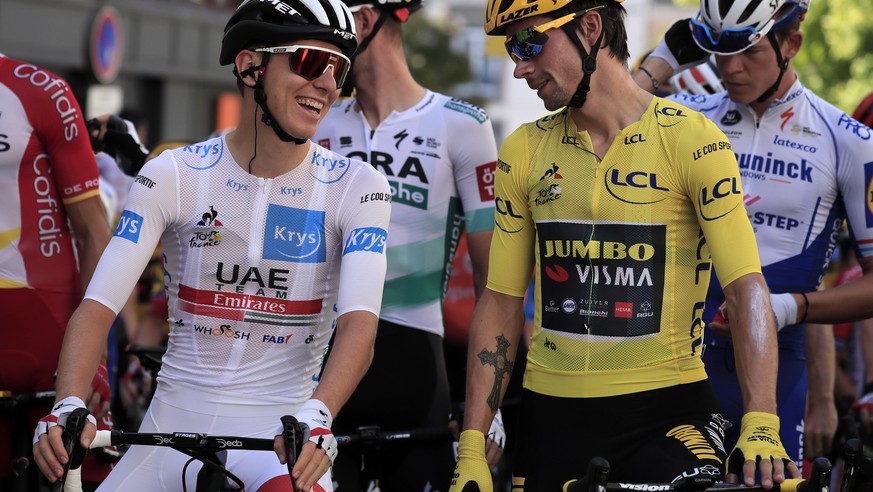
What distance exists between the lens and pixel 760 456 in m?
3.75

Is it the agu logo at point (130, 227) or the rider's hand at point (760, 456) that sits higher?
the agu logo at point (130, 227)

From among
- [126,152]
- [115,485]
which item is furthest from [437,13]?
[115,485]

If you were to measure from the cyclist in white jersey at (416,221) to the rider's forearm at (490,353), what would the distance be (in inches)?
36.3

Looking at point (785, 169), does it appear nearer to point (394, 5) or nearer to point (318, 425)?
point (394, 5)

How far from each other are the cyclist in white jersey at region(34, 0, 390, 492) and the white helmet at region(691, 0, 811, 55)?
1837 mm

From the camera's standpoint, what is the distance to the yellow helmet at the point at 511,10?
4.56 m

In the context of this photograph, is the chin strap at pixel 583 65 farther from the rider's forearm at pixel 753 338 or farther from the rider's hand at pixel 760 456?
the rider's hand at pixel 760 456

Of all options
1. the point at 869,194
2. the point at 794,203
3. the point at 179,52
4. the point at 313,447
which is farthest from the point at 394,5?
the point at 179,52

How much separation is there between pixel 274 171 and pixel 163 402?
886 mm

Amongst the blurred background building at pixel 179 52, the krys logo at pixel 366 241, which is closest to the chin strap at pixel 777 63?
the krys logo at pixel 366 241

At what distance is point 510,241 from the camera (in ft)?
15.6

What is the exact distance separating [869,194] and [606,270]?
1.66 meters

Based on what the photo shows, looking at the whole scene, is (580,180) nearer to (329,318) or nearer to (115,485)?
(329,318)

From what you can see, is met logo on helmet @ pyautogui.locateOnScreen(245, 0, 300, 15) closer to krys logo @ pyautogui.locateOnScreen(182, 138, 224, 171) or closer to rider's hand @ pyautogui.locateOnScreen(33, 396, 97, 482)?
krys logo @ pyautogui.locateOnScreen(182, 138, 224, 171)
